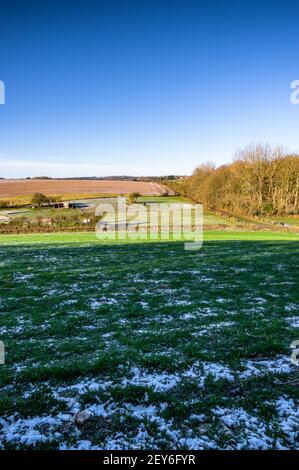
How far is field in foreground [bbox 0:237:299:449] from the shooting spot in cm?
364

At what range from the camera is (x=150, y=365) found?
5180mm

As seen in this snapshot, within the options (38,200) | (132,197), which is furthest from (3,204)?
(132,197)

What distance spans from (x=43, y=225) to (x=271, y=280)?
41819mm

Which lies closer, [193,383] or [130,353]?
[193,383]

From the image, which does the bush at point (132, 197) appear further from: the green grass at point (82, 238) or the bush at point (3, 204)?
the green grass at point (82, 238)

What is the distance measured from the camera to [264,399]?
4.18 metres

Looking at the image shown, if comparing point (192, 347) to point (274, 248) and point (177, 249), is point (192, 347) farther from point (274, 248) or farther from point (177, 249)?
point (274, 248)

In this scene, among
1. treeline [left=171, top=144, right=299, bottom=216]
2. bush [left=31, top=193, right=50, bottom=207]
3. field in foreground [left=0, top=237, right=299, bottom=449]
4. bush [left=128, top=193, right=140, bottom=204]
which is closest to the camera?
field in foreground [left=0, top=237, right=299, bottom=449]

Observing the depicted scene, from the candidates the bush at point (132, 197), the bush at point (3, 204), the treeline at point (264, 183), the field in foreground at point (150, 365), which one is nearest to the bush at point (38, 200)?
the bush at point (3, 204)

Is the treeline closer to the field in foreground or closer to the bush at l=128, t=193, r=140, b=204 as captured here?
the bush at l=128, t=193, r=140, b=204

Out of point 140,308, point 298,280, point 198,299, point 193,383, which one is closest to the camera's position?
point 193,383

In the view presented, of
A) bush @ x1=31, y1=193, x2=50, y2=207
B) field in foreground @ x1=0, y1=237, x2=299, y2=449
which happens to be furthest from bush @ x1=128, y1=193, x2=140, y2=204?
field in foreground @ x1=0, y1=237, x2=299, y2=449
